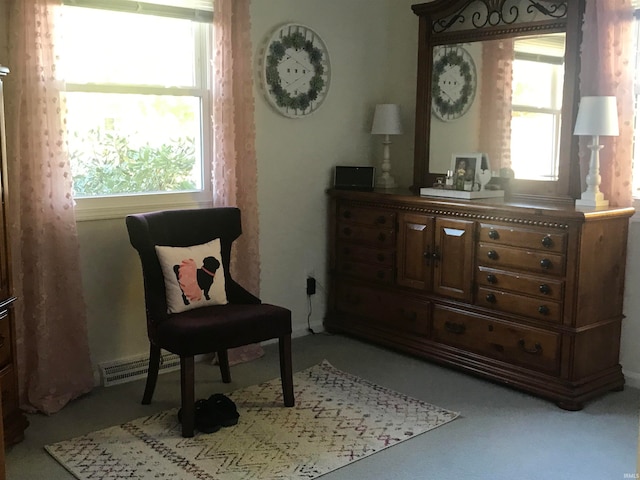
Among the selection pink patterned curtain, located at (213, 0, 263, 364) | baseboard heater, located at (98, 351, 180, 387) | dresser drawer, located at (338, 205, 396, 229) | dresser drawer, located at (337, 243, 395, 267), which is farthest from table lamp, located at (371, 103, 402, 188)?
baseboard heater, located at (98, 351, 180, 387)

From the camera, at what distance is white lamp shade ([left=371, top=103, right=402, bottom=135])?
435 cm

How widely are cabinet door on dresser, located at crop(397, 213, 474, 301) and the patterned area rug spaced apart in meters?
0.69

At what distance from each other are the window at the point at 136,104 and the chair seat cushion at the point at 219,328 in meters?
0.80

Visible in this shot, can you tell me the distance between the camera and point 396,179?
4.62 meters

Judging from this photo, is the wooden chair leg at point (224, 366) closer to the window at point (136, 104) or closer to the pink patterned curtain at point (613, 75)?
the window at point (136, 104)

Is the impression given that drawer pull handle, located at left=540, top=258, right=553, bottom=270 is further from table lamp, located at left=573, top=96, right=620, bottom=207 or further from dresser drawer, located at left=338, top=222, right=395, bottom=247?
dresser drawer, located at left=338, top=222, right=395, bottom=247

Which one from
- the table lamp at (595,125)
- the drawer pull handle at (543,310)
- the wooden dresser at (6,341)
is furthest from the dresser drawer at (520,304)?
the wooden dresser at (6,341)

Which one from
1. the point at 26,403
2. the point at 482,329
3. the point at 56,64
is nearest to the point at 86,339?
the point at 26,403

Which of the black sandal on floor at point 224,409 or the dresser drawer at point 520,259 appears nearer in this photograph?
the black sandal on floor at point 224,409

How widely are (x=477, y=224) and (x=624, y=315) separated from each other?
0.86 metres

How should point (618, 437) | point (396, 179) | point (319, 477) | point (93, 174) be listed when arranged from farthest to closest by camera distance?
point (396, 179) < point (93, 174) < point (618, 437) < point (319, 477)

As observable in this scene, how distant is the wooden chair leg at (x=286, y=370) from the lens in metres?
3.22

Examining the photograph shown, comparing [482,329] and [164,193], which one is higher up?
[164,193]

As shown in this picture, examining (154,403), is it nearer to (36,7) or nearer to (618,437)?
(36,7)
